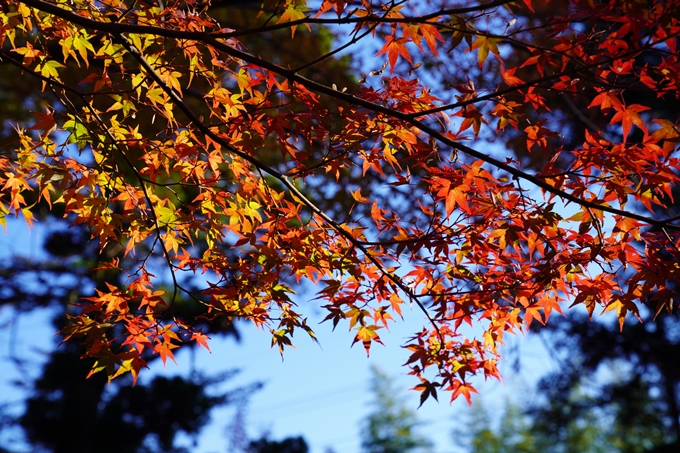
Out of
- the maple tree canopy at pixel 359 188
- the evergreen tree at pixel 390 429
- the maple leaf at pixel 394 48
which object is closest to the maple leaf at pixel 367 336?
the maple tree canopy at pixel 359 188

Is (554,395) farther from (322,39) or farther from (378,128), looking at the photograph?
(378,128)

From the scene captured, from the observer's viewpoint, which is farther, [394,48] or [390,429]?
[390,429]

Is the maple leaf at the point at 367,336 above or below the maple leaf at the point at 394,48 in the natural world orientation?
below

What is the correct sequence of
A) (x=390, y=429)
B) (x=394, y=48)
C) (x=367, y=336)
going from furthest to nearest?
(x=390, y=429), (x=367, y=336), (x=394, y=48)

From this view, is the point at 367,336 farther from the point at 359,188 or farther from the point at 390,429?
the point at 390,429

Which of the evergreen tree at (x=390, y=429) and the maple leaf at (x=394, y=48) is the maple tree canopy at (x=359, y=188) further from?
the evergreen tree at (x=390, y=429)

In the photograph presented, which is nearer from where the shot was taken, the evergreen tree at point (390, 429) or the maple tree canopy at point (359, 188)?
the maple tree canopy at point (359, 188)

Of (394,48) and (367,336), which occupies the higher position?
(394,48)

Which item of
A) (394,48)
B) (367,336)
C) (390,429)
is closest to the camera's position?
(394,48)

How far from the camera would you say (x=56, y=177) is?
2.28m

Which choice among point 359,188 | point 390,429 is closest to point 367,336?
point 359,188

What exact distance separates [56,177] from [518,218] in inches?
65.5

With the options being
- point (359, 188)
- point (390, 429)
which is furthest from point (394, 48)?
point (390, 429)

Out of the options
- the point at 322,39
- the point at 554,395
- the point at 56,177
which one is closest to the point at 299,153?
the point at 56,177
